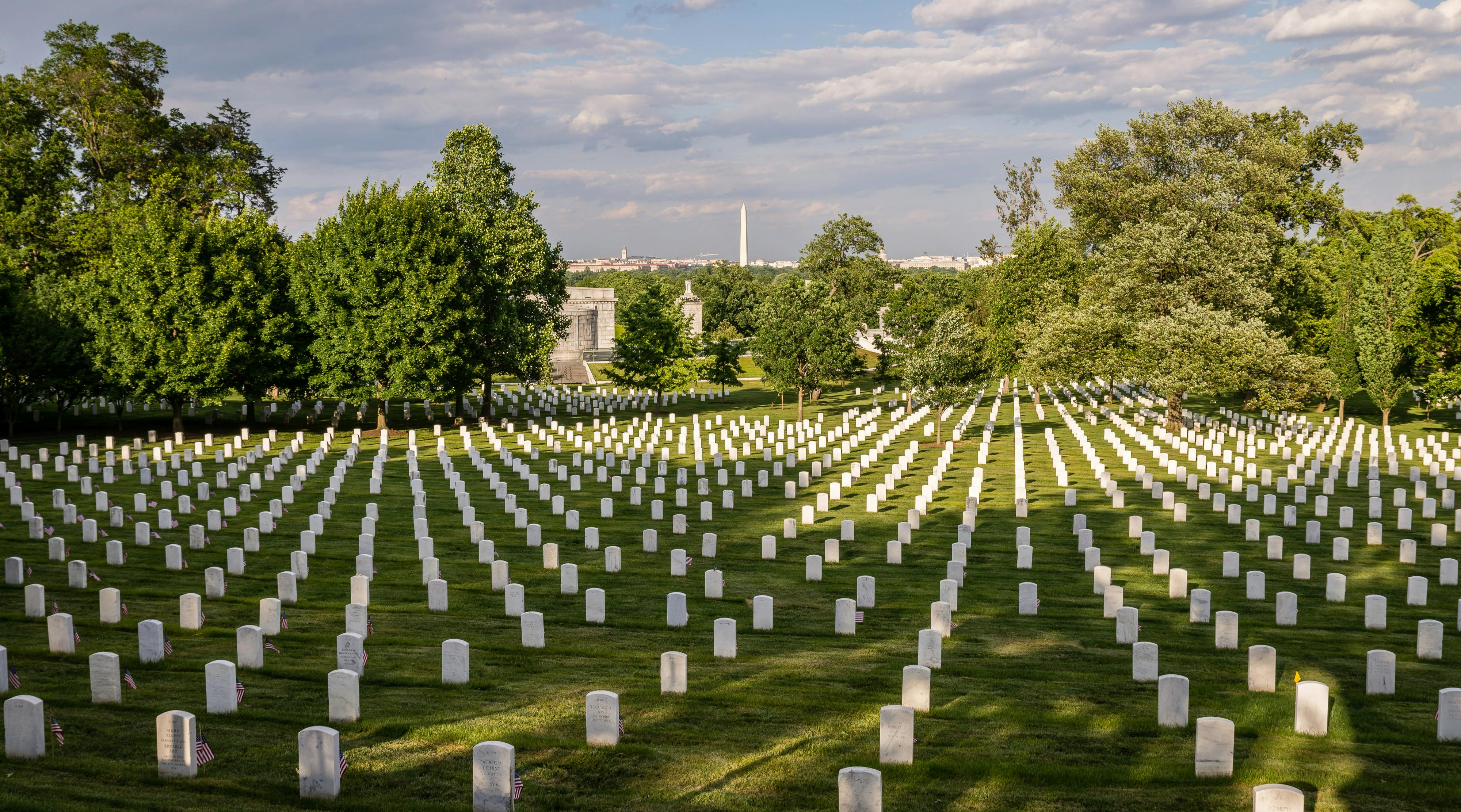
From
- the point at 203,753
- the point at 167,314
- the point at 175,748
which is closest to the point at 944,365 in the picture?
the point at 167,314

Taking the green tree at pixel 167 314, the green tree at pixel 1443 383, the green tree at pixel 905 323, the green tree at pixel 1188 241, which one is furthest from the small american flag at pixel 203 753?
the green tree at pixel 1443 383

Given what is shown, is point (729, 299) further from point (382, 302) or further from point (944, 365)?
point (944, 365)

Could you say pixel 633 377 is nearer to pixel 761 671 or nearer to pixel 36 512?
pixel 36 512

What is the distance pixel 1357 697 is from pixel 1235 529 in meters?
12.1

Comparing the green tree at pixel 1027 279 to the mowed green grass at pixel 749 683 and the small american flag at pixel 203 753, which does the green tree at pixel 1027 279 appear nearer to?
the mowed green grass at pixel 749 683

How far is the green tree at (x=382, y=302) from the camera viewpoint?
36812 mm

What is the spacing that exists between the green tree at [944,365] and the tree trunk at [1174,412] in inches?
321

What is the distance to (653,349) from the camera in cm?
5116

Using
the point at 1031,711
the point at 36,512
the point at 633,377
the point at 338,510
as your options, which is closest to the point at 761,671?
the point at 1031,711

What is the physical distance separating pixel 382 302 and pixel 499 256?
5.65 meters

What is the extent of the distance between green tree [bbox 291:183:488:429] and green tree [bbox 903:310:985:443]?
1620 centimetres

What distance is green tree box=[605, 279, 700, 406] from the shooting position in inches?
2020

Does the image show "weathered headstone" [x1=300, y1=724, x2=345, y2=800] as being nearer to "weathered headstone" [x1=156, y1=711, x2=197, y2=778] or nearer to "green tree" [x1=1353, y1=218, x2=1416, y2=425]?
"weathered headstone" [x1=156, y1=711, x2=197, y2=778]

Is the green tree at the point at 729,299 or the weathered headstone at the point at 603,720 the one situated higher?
the green tree at the point at 729,299
